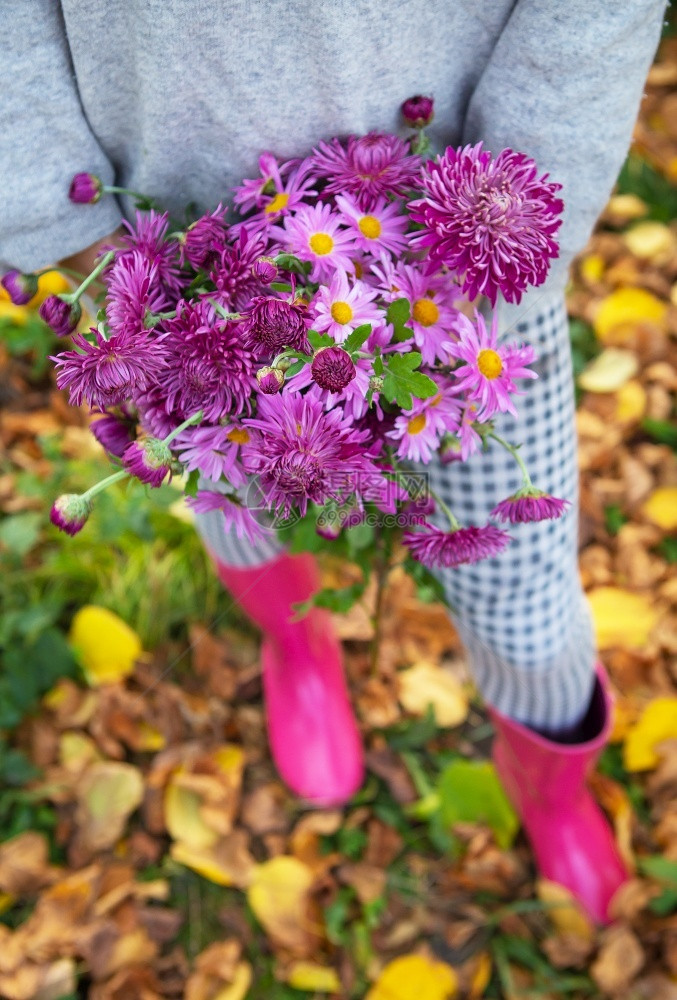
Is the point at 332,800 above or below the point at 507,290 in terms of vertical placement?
below

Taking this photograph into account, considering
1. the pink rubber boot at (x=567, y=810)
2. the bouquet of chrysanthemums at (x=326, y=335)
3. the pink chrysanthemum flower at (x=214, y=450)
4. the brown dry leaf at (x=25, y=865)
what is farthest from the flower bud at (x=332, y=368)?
the brown dry leaf at (x=25, y=865)

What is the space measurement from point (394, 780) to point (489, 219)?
1032mm

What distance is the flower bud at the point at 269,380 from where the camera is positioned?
61cm

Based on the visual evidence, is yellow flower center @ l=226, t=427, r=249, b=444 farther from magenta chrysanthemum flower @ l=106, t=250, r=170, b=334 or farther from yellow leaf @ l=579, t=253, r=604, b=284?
yellow leaf @ l=579, t=253, r=604, b=284

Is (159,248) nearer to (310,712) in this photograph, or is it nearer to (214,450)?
(214,450)

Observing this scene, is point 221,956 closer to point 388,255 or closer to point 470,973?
point 470,973

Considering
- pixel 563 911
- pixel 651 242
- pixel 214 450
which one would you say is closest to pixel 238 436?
pixel 214 450

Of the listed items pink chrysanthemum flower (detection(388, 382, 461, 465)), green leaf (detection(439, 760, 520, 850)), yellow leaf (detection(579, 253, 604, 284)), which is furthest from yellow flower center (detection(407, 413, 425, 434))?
yellow leaf (detection(579, 253, 604, 284))

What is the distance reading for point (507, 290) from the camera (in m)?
0.67

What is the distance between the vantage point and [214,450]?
0.70 meters

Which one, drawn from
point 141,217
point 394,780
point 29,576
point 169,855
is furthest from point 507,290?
point 29,576

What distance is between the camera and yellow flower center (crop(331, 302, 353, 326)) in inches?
25.9

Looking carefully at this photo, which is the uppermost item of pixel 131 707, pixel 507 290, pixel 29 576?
pixel 507 290

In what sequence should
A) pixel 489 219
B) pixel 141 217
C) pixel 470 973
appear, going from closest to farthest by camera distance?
pixel 489 219
pixel 141 217
pixel 470 973
